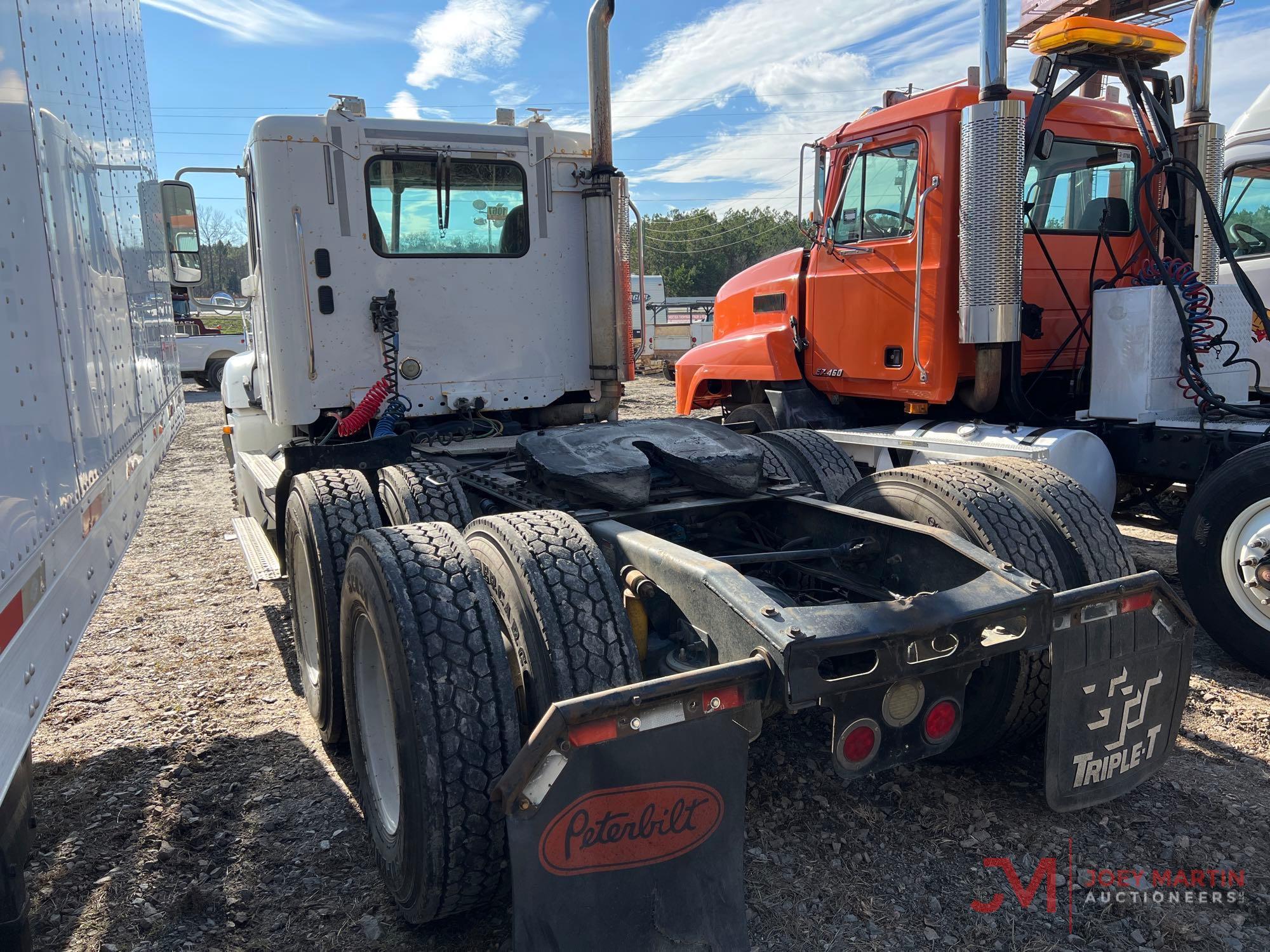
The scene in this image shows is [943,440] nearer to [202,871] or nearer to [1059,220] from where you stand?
[1059,220]

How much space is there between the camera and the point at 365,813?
3.02 m

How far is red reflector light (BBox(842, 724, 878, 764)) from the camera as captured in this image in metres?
2.36

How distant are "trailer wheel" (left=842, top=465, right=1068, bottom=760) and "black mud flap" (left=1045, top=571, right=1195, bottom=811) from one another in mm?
320

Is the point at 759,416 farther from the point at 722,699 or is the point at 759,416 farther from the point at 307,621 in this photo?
the point at 722,699

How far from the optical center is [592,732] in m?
2.06

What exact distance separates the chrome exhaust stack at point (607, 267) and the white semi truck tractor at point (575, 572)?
2 cm

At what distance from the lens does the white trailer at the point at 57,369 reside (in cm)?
188

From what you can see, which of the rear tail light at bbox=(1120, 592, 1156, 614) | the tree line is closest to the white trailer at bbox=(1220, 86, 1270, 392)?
the rear tail light at bbox=(1120, 592, 1156, 614)

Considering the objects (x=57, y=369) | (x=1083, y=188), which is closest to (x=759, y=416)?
(x=1083, y=188)

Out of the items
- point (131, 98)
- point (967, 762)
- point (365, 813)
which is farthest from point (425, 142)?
point (967, 762)

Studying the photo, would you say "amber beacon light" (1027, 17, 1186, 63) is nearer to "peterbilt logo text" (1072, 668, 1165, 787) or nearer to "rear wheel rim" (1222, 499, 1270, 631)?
"rear wheel rim" (1222, 499, 1270, 631)

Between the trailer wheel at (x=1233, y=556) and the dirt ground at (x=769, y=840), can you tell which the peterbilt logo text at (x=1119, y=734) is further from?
the trailer wheel at (x=1233, y=556)

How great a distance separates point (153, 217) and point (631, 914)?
4213 mm

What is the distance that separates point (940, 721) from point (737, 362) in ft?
17.8
